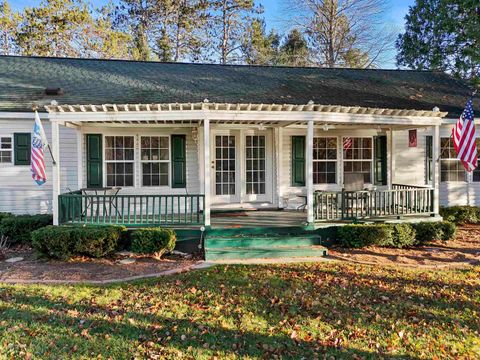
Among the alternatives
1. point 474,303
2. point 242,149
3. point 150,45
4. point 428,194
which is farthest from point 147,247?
point 150,45

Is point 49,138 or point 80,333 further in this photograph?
point 49,138

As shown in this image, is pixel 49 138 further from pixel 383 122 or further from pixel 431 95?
pixel 431 95

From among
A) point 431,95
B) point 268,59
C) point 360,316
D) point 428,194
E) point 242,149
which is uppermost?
point 268,59

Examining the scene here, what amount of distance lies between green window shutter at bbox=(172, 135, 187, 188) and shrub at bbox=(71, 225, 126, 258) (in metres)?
2.99

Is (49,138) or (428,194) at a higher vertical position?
(49,138)

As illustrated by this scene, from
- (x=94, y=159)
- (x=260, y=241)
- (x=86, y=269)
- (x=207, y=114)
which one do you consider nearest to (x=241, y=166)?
(x=207, y=114)

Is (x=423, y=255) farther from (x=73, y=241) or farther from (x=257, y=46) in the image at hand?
(x=257, y=46)

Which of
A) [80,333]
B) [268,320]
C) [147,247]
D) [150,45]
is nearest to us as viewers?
[80,333]

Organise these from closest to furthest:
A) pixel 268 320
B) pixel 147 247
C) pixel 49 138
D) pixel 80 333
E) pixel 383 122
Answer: pixel 80 333, pixel 268 320, pixel 147 247, pixel 383 122, pixel 49 138

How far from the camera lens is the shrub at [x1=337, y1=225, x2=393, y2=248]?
26.6 feet

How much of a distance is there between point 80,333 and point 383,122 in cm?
729

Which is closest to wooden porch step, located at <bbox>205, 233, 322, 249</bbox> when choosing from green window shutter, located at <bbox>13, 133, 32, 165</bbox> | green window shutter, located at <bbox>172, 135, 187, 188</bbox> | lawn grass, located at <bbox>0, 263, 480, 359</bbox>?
lawn grass, located at <bbox>0, 263, 480, 359</bbox>

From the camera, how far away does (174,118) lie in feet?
26.1

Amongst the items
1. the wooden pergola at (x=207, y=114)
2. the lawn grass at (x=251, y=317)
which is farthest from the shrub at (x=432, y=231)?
the wooden pergola at (x=207, y=114)
